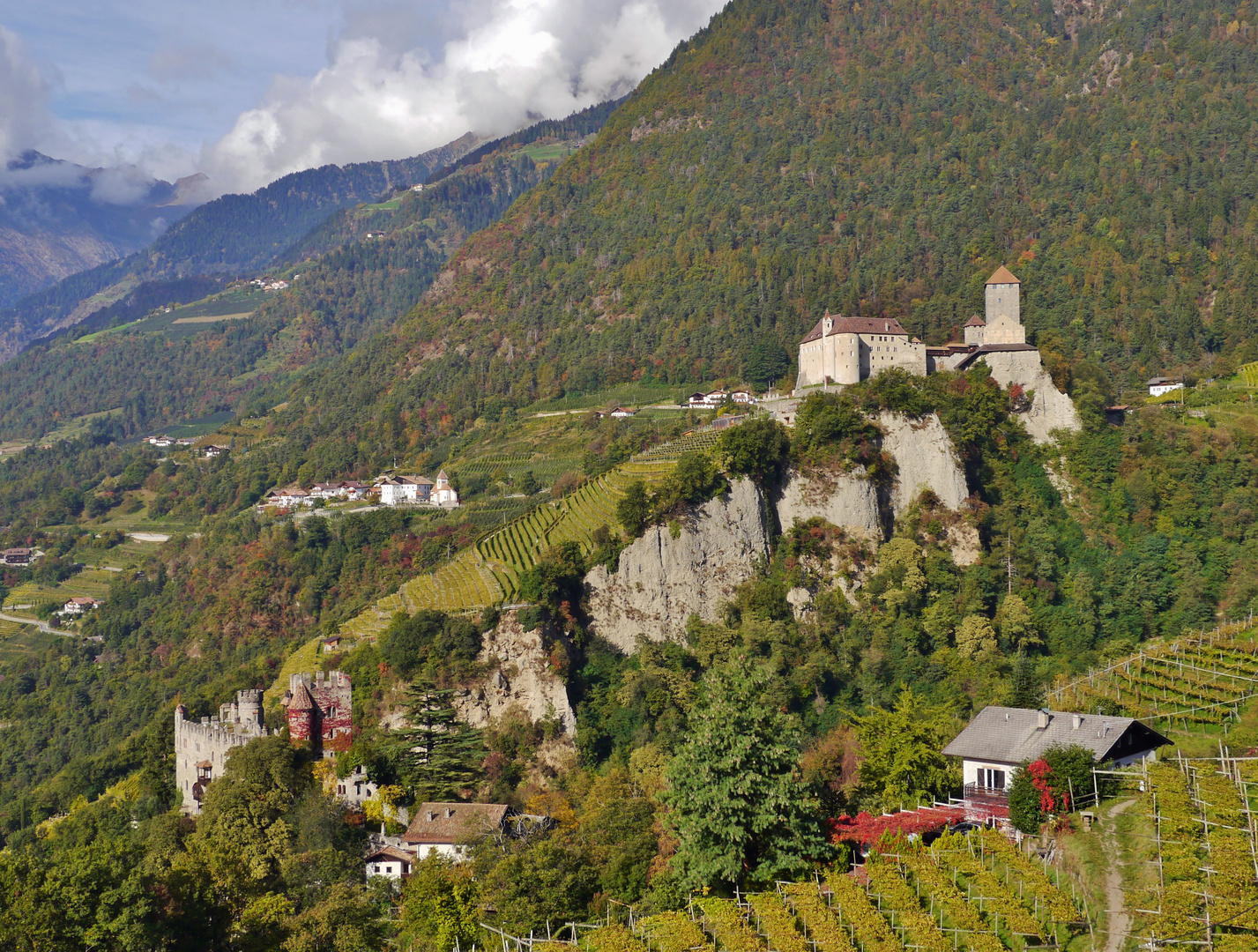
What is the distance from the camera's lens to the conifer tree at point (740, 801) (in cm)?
2783

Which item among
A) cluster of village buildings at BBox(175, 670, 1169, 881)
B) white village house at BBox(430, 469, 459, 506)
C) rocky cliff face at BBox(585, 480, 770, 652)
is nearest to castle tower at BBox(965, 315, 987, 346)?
rocky cliff face at BBox(585, 480, 770, 652)

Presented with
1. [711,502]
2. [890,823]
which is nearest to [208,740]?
[711,502]

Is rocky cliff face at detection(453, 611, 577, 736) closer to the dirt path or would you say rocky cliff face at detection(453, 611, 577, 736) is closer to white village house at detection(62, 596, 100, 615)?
the dirt path

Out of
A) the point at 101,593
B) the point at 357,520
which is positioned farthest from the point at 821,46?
the point at 101,593

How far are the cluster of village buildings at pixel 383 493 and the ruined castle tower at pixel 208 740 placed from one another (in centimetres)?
3506

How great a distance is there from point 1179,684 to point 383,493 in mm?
68815

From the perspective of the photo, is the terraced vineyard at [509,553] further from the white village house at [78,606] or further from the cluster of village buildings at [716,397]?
the white village house at [78,606]

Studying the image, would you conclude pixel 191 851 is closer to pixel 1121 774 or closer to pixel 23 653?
pixel 1121 774

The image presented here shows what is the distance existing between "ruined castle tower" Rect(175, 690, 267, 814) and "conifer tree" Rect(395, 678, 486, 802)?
21.7 feet

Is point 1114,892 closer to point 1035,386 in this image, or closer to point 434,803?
point 434,803

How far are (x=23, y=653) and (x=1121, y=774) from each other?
326 ft

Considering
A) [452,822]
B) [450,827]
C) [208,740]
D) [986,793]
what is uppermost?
[208,740]

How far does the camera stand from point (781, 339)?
306 feet

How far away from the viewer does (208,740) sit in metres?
50.5
